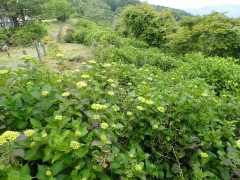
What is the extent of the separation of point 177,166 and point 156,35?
42.5 ft

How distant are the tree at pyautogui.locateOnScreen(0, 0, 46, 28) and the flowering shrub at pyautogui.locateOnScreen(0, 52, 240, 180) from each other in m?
17.4

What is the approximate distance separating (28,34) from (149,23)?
10.8 meters

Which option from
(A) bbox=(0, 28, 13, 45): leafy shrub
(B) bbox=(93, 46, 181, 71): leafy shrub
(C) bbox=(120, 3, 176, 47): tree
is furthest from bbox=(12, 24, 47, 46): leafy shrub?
(B) bbox=(93, 46, 181, 71): leafy shrub

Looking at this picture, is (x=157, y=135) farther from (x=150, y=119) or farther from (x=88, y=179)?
(x=88, y=179)

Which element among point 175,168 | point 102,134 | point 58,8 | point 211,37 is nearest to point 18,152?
point 102,134

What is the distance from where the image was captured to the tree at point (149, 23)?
1279 centimetres

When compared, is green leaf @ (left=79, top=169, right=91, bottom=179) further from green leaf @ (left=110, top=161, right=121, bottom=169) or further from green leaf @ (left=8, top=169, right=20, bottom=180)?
green leaf @ (left=8, top=169, right=20, bottom=180)

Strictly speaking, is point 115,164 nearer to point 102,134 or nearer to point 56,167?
point 102,134

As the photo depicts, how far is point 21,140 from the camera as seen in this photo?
89 cm

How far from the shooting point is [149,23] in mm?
13062

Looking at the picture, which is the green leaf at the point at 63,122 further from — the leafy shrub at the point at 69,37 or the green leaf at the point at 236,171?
the leafy shrub at the point at 69,37

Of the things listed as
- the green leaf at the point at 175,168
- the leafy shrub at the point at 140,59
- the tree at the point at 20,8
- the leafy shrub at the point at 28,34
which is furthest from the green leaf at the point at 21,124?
the tree at the point at 20,8

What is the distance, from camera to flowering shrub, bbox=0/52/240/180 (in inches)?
34.9

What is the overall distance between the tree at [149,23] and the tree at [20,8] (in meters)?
8.75
